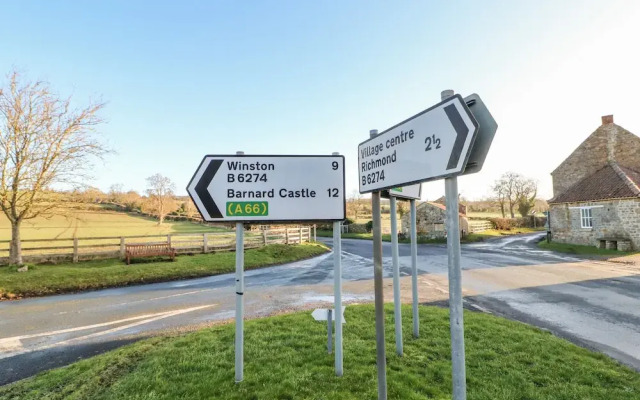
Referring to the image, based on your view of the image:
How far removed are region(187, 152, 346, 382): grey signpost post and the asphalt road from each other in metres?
4.19

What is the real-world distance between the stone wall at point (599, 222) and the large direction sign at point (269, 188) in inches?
984

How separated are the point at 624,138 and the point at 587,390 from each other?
104 feet

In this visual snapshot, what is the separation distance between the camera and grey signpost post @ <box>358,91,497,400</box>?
171 cm

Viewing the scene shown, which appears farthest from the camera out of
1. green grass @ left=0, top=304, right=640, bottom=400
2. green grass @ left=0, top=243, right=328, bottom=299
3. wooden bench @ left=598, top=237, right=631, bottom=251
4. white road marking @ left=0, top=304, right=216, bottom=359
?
wooden bench @ left=598, top=237, right=631, bottom=251

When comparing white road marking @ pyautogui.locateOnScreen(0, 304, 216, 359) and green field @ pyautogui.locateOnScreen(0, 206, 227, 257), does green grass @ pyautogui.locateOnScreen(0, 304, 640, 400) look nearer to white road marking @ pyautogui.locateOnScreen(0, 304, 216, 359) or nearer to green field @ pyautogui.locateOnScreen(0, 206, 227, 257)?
white road marking @ pyautogui.locateOnScreen(0, 304, 216, 359)

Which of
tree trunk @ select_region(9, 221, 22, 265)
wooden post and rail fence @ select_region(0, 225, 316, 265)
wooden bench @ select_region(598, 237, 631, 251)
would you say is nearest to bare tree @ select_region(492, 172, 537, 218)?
wooden bench @ select_region(598, 237, 631, 251)

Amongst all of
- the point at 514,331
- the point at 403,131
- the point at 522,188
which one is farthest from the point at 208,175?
the point at 522,188

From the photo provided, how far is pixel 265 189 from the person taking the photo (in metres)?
3.58

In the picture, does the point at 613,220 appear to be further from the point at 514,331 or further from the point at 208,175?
the point at 208,175

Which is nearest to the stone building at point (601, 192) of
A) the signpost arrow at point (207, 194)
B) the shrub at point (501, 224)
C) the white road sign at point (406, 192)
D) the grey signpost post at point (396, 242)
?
the shrub at point (501, 224)

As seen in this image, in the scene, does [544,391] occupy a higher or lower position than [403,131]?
lower

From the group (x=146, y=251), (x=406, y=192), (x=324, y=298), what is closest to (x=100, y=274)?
(x=146, y=251)

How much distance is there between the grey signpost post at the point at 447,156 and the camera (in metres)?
1.71

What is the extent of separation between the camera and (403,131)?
2.31 m
